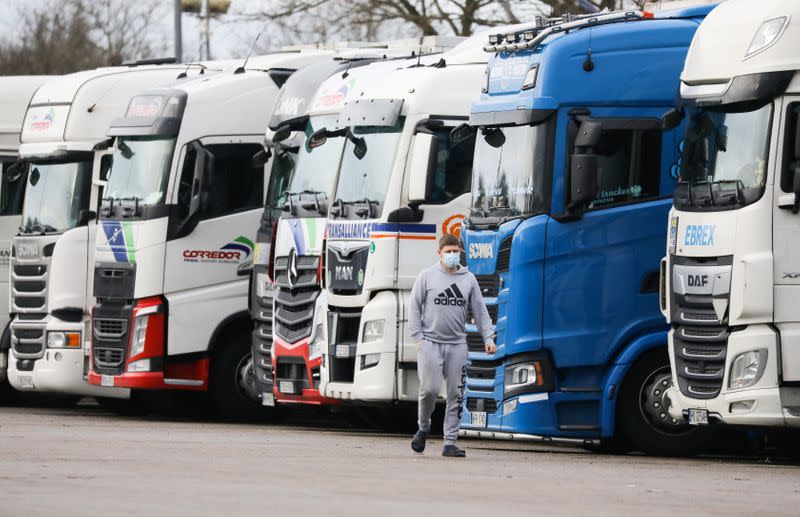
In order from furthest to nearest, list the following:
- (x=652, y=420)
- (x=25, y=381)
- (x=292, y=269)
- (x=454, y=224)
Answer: (x=25, y=381) < (x=292, y=269) < (x=454, y=224) < (x=652, y=420)

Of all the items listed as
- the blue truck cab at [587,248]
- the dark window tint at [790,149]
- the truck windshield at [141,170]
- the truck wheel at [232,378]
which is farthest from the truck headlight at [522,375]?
the truck windshield at [141,170]

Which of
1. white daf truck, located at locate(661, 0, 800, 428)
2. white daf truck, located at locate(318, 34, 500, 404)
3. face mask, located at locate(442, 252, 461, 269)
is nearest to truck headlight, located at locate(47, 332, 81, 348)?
white daf truck, located at locate(318, 34, 500, 404)

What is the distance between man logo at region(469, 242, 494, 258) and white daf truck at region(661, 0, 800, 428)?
177 cm

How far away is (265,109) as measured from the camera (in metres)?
22.2

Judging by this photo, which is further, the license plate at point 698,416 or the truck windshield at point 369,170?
the truck windshield at point 369,170

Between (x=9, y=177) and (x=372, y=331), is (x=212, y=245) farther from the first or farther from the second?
(x=9, y=177)

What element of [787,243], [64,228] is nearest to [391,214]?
[787,243]

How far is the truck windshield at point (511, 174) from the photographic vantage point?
16328mm

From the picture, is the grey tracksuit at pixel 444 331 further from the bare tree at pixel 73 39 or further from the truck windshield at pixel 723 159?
the bare tree at pixel 73 39

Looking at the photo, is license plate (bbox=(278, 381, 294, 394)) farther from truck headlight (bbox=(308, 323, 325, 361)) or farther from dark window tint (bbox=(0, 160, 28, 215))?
dark window tint (bbox=(0, 160, 28, 215))

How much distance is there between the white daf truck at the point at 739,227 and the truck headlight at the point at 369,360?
12.6 ft

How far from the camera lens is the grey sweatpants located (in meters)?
15.6

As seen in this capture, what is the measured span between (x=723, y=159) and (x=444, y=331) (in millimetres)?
2522

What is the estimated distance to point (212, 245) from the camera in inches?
856
